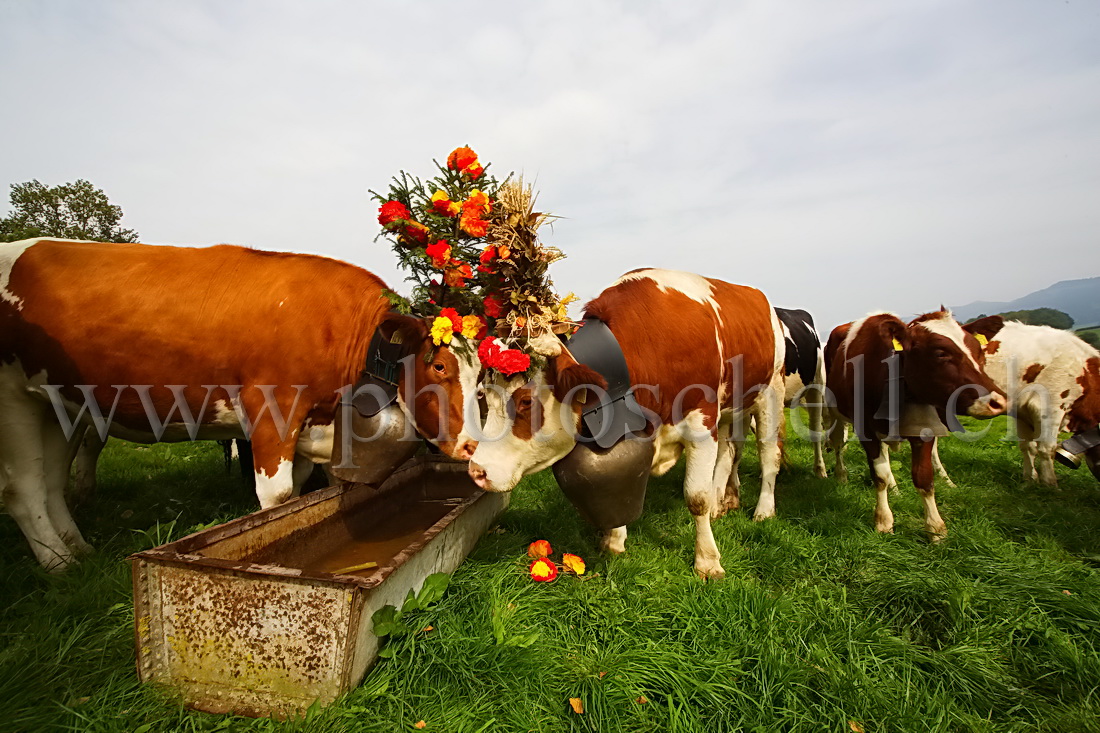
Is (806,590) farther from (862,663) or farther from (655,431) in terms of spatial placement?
(655,431)

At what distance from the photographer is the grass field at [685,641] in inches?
94.7

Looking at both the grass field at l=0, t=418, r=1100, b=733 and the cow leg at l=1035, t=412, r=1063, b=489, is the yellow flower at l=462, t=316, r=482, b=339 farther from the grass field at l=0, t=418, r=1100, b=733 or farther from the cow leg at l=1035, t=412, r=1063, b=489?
the cow leg at l=1035, t=412, r=1063, b=489

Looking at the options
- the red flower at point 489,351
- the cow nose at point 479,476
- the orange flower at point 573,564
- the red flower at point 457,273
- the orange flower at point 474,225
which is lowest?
the orange flower at point 573,564

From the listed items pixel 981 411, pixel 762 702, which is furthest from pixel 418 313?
pixel 981 411

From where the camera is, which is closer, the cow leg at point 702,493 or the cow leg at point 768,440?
the cow leg at point 702,493

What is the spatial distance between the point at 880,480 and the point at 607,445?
309 cm

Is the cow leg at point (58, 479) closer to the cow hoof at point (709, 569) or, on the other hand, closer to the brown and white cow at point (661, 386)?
the brown and white cow at point (661, 386)

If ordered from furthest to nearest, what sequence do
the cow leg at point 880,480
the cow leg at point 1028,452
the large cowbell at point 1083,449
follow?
the cow leg at point 1028,452 → the large cowbell at point 1083,449 → the cow leg at point 880,480

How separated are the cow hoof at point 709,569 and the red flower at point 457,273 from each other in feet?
8.66

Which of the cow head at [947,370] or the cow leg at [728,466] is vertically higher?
the cow head at [947,370]

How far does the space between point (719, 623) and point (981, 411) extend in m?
3.09

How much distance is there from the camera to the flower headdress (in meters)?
3.46

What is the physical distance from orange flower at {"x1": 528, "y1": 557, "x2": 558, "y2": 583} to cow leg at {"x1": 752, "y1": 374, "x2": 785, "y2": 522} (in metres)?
Result: 2.64

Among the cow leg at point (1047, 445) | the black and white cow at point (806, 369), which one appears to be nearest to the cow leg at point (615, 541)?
the black and white cow at point (806, 369)
